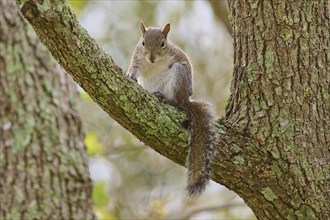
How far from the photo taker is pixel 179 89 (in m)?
3.67

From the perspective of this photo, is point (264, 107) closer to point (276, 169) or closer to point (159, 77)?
point (276, 169)

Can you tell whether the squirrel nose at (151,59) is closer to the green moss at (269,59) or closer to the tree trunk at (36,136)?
the green moss at (269,59)

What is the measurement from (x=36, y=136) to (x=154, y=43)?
1109mm

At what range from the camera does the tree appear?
9.62 ft

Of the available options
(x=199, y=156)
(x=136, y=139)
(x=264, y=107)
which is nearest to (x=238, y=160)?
(x=199, y=156)

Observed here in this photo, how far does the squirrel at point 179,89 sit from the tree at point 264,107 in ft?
0.16

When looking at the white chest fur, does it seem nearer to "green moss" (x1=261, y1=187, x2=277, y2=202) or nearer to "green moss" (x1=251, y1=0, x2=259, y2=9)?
"green moss" (x1=251, y1=0, x2=259, y2=9)

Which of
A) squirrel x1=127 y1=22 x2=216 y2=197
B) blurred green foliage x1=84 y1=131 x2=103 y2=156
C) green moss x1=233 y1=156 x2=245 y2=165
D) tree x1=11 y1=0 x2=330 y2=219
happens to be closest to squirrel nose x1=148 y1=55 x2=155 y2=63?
squirrel x1=127 y1=22 x2=216 y2=197

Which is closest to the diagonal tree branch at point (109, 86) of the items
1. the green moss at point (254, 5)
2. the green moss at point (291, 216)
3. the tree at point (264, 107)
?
the tree at point (264, 107)

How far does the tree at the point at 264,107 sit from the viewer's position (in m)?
2.93

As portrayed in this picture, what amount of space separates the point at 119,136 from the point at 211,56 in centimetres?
101

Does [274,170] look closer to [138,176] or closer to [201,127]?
[201,127]

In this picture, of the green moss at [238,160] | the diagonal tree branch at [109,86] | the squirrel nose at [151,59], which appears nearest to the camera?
the diagonal tree branch at [109,86]

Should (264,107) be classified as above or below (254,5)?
below
